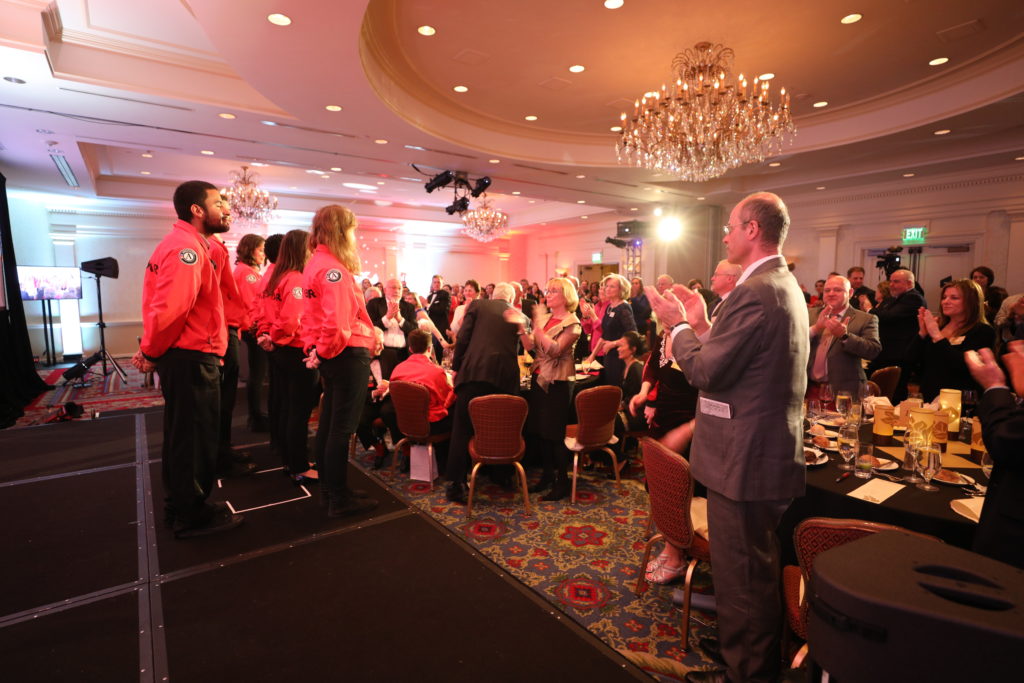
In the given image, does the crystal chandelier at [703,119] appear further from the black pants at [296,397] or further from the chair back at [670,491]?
the black pants at [296,397]

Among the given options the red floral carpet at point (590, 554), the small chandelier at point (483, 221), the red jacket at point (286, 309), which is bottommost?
Answer: the red floral carpet at point (590, 554)

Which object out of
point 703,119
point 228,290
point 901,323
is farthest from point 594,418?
point 901,323

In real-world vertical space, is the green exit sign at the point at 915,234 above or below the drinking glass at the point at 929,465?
above

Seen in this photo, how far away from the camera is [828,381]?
3.72 m

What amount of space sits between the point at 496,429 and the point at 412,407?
752mm

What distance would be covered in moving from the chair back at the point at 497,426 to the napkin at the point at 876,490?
1875 millimetres

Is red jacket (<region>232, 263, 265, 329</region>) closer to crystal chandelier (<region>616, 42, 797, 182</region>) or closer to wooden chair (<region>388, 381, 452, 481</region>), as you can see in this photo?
wooden chair (<region>388, 381, 452, 481</region>)

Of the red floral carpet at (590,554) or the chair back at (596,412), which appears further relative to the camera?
the chair back at (596,412)

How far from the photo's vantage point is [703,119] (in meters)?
5.04

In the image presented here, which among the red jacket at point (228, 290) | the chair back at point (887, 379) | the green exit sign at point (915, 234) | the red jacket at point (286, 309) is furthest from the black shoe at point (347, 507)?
the green exit sign at point (915, 234)

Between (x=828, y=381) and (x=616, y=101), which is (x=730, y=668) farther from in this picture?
(x=616, y=101)

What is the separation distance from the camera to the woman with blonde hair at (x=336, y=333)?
→ 122 inches

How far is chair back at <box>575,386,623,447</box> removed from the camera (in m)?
3.59

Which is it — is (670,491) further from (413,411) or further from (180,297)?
(180,297)
